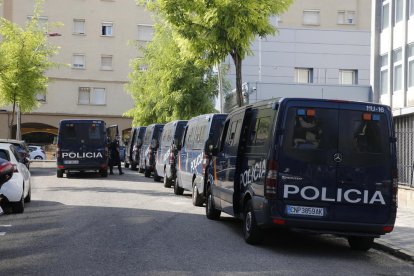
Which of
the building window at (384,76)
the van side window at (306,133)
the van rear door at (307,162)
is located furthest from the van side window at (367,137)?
the building window at (384,76)

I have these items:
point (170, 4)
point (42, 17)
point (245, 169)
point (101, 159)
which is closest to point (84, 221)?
point (245, 169)

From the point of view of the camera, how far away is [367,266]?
9.05 m

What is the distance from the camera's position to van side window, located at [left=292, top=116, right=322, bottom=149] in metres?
9.56

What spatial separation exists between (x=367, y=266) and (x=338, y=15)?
52.5m

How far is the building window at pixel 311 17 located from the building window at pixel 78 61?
19.2m

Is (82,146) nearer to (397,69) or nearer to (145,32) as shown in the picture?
(397,69)

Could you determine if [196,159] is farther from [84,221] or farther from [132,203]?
[84,221]

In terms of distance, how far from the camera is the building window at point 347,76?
40878 millimetres

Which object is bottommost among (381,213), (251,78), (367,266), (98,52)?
(367,266)

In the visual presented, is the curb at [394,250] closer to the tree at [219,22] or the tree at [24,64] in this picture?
the tree at [219,22]

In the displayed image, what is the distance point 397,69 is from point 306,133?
619 inches

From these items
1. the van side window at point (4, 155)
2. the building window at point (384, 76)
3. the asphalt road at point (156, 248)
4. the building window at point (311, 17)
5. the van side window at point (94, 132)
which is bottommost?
the asphalt road at point (156, 248)

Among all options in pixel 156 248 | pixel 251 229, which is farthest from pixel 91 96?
pixel 156 248

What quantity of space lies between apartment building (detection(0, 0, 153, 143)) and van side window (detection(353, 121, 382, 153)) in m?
50.8
